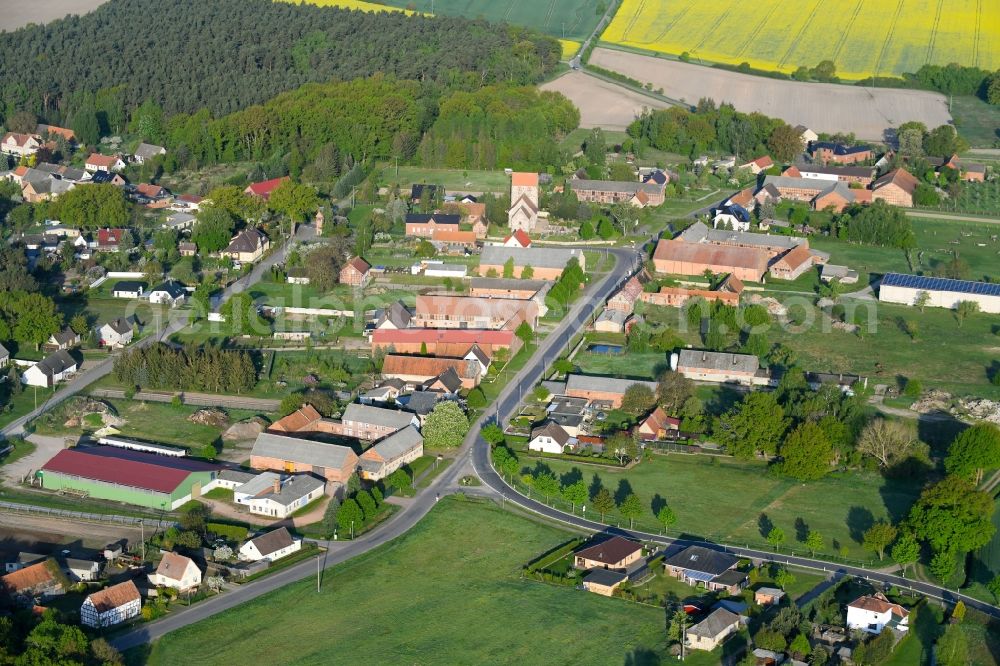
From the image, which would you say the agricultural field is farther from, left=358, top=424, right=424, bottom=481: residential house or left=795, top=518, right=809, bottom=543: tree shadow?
left=795, top=518, right=809, bottom=543: tree shadow

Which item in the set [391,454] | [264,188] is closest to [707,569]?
[391,454]

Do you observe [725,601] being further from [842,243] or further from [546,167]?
[546,167]

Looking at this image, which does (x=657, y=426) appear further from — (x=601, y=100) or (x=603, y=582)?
(x=601, y=100)

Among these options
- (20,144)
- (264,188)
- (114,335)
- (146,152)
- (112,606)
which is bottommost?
(112,606)

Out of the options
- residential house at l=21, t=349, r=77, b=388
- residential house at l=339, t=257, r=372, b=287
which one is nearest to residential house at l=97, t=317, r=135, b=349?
residential house at l=21, t=349, r=77, b=388

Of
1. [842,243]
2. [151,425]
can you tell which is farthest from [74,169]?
[842,243]

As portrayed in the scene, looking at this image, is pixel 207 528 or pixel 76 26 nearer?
pixel 207 528
